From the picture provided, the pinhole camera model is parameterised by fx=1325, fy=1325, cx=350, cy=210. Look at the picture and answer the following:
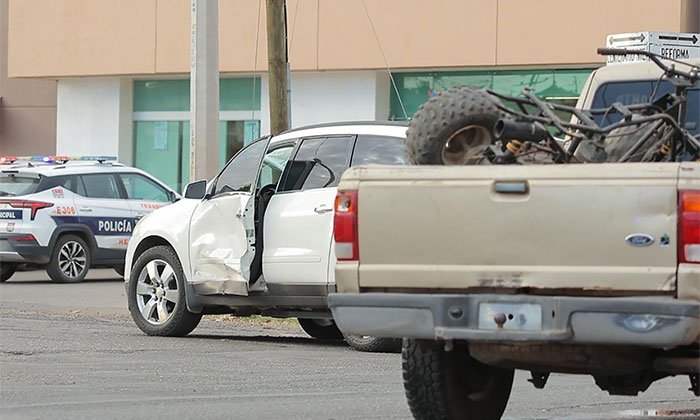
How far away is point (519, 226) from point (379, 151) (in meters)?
5.16

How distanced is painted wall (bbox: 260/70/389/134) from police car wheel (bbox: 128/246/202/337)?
608 inches

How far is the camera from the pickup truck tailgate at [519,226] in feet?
18.1

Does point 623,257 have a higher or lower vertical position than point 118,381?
higher

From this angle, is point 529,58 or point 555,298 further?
point 529,58

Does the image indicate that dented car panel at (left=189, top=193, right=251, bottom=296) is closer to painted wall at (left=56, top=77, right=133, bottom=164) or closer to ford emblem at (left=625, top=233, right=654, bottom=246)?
ford emblem at (left=625, top=233, right=654, bottom=246)

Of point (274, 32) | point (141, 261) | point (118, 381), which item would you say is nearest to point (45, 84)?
point (274, 32)

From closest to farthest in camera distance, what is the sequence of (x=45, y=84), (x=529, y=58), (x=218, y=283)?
(x=218, y=283) → (x=529, y=58) → (x=45, y=84)

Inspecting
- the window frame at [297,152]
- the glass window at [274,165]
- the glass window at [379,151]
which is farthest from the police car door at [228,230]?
the glass window at [379,151]

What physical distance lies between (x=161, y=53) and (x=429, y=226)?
24324mm

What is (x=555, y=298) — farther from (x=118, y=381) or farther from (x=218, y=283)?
→ (x=218, y=283)

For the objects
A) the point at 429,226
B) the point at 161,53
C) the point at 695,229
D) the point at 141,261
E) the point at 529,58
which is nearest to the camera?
the point at 695,229

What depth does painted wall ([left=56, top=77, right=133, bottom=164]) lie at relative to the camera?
3136 cm

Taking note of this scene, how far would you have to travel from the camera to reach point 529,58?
2517cm

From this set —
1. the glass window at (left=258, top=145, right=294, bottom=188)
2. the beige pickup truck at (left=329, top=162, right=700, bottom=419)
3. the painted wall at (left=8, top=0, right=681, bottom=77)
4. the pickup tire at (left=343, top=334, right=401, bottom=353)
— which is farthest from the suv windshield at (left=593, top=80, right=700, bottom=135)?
the painted wall at (left=8, top=0, right=681, bottom=77)
